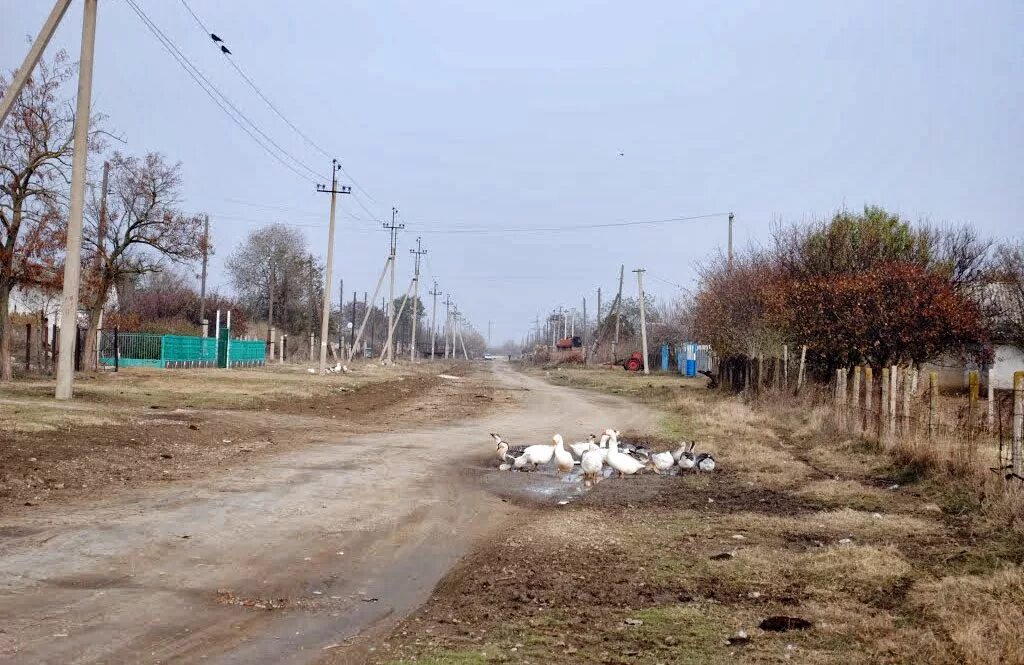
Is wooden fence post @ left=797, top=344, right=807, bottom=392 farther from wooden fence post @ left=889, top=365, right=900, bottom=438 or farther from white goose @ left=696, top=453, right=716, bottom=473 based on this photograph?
white goose @ left=696, top=453, right=716, bottom=473

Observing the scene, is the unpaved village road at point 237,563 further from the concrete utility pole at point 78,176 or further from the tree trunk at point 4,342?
the tree trunk at point 4,342

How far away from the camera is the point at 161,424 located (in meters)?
18.1

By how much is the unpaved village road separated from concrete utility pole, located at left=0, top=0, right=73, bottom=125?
20.9 ft

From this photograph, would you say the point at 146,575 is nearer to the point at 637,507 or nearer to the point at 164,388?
the point at 637,507

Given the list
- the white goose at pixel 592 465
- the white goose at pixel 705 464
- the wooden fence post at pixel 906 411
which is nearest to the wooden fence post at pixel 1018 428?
the wooden fence post at pixel 906 411

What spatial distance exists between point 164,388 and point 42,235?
18.2 feet

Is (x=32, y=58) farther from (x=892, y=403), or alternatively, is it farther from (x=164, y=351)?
(x=164, y=351)

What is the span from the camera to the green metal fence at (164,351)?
4388 centimetres

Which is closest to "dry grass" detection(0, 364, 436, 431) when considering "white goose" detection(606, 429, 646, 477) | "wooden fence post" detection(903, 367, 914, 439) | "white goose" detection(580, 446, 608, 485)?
"white goose" detection(580, 446, 608, 485)

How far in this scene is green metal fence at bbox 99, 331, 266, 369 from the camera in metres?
43.9

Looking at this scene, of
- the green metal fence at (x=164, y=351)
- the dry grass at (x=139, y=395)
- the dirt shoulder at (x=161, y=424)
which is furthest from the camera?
the green metal fence at (x=164, y=351)

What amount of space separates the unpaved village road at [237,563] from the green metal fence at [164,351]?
32.1 metres

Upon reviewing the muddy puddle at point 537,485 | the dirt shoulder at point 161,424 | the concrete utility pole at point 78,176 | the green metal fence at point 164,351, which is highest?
the concrete utility pole at point 78,176

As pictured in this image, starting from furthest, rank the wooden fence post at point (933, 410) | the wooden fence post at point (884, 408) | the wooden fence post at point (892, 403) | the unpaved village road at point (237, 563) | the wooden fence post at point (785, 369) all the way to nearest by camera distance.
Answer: the wooden fence post at point (785, 369)
the wooden fence post at point (884, 408)
the wooden fence post at point (892, 403)
the wooden fence post at point (933, 410)
the unpaved village road at point (237, 563)
